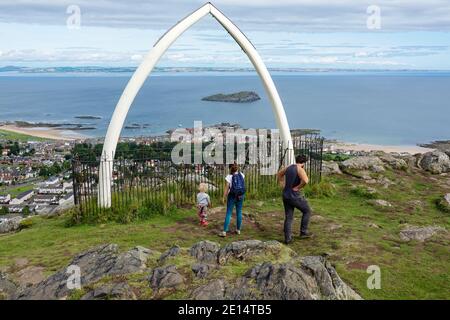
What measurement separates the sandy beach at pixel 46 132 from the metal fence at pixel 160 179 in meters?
52.9

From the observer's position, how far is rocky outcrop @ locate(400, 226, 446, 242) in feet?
31.8

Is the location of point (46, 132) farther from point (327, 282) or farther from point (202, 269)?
point (327, 282)

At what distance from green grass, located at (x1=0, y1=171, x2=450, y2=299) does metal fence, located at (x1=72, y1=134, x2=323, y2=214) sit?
56 centimetres

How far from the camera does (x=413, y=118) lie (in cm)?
8175

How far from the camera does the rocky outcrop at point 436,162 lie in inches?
705

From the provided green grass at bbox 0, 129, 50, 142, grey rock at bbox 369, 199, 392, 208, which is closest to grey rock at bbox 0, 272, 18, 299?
grey rock at bbox 369, 199, 392, 208

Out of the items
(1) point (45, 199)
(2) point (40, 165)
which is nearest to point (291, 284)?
(1) point (45, 199)

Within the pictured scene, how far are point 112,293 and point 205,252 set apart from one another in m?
2.04

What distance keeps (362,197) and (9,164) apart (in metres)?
46.2

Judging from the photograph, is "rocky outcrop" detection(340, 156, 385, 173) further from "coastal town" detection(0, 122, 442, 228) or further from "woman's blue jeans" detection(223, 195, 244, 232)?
"woman's blue jeans" detection(223, 195, 244, 232)

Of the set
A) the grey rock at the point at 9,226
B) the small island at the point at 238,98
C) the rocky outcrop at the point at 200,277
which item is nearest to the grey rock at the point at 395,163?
the rocky outcrop at the point at 200,277

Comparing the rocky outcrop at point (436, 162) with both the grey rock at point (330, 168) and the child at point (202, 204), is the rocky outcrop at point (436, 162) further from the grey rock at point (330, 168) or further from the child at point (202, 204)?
the child at point (202, 204)
